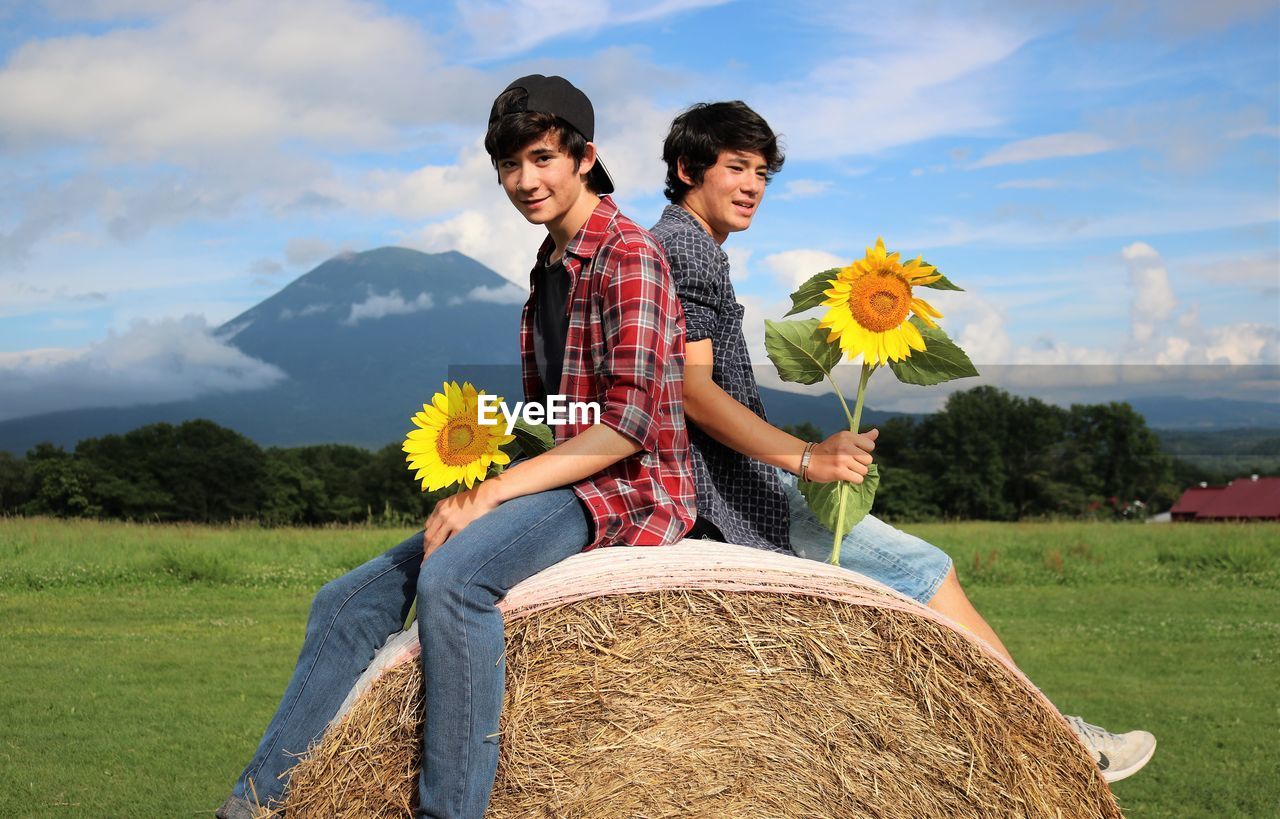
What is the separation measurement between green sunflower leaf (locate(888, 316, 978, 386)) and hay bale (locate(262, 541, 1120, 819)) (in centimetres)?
64

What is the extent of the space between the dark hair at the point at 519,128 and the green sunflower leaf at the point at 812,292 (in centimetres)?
76

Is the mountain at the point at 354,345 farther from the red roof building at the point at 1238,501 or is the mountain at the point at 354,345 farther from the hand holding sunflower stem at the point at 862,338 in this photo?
the hand holding sunflower stem at the point at 862,338

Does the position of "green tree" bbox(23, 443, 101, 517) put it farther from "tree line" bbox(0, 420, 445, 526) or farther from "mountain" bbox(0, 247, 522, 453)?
"mountain" bbox(0, 247, 522, 453)

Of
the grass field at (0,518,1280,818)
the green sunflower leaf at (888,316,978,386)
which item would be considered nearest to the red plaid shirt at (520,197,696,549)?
the green sunflower leaf at (888,316,978,386)

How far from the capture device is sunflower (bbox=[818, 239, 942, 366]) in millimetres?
3328

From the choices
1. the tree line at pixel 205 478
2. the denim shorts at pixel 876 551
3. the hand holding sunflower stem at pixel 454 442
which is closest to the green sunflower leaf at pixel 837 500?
the denim shorts at pixel 876 551

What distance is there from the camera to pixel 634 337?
10.0 feet

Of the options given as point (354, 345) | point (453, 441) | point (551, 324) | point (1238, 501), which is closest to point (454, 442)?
point (453, 441)

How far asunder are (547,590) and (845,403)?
1.11m

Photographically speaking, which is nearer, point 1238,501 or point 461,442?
point 461,442

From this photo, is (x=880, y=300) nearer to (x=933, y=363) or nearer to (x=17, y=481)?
(x=933, y=363)

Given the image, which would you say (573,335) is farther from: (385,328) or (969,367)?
(385,328)

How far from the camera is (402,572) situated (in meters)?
3.50

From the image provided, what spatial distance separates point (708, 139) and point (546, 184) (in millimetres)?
662
